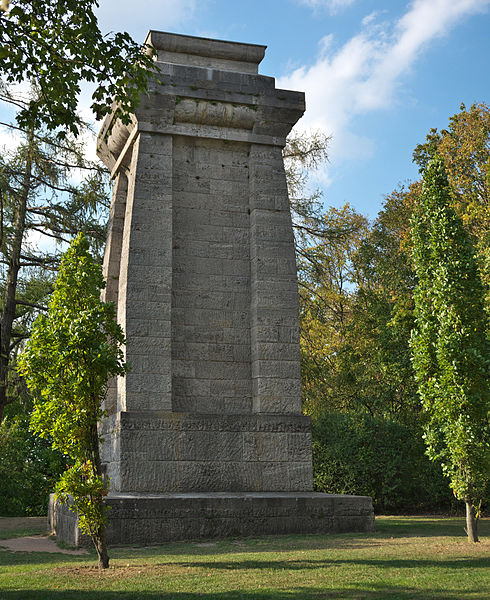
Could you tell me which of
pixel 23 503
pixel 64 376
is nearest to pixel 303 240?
pixel 23 503

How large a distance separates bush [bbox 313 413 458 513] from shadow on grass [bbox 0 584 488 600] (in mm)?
10418

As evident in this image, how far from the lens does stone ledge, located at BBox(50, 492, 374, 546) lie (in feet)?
29.5

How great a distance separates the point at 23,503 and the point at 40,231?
294 inches

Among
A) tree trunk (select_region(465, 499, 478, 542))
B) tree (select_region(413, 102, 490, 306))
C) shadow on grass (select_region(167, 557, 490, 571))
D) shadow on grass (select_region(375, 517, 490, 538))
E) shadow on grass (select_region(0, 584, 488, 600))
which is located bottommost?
shadow on grass (select_region(0, 584, 488, 600))

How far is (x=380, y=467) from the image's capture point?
16203mm

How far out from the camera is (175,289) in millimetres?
11484

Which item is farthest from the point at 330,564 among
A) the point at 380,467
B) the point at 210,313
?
the point at 380,467

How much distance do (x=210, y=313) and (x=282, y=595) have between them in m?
6.43

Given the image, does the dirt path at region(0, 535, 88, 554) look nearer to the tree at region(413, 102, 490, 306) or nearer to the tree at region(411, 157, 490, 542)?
the tree at region(411, 157, 490, 542)

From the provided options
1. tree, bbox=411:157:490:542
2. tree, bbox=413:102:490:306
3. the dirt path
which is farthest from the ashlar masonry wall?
tree, bbox=413:102:490:306

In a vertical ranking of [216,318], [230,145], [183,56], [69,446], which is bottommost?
[69,446]

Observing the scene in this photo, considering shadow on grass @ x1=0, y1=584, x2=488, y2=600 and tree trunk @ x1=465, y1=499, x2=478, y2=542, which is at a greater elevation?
tree trunk @ x1=465, y1=499, x2=478, y2=542

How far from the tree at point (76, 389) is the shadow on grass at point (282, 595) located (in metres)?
1.27

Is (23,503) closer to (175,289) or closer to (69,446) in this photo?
(175,289)
